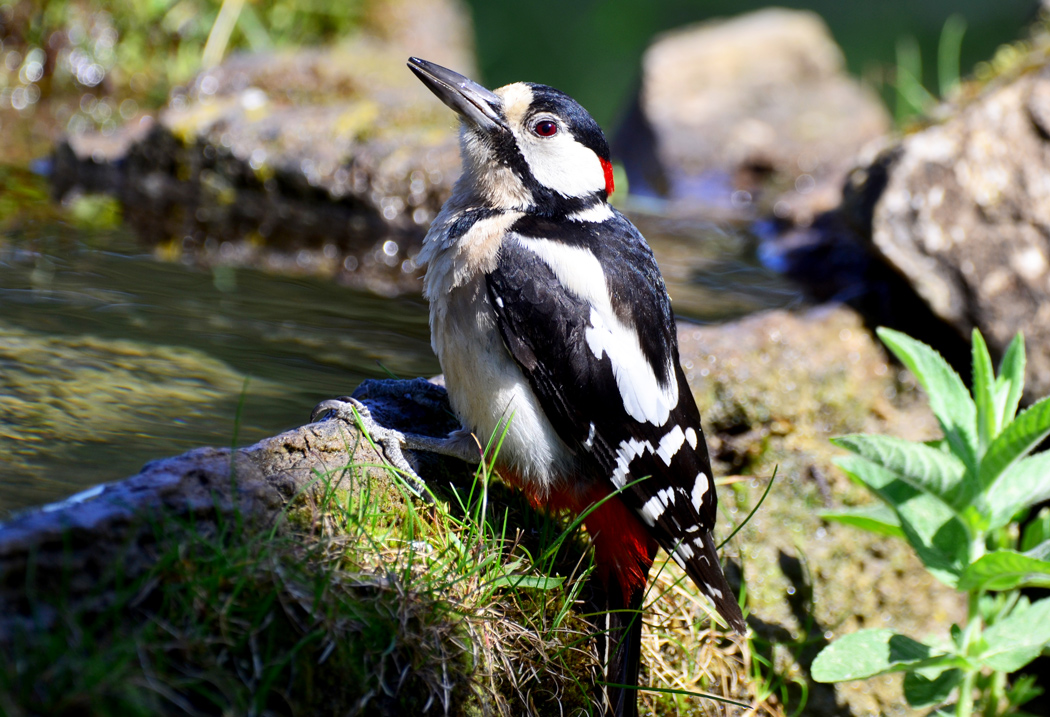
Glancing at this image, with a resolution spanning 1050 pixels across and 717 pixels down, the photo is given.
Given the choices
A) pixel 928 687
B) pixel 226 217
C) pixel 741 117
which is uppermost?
pixel 741 117

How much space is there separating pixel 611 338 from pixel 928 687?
1.21 m

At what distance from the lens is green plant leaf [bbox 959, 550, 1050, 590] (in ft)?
6.79

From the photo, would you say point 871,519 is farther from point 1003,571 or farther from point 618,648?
point 618,648

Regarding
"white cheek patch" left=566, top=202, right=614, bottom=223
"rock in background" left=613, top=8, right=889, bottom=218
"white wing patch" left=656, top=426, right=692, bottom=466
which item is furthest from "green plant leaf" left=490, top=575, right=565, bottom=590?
"rock in background" left=613, top=8, right=889, bottom=218

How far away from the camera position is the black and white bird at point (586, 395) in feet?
6.89

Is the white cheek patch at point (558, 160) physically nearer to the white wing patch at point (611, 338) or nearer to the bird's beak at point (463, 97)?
the bird's beak at point (463, 97)

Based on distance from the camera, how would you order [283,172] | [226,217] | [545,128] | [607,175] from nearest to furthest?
[545,128] → [607,175] → [226,217] → [283,172]

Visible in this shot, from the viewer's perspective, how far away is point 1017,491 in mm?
2227

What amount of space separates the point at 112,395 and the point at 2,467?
19.9 inches

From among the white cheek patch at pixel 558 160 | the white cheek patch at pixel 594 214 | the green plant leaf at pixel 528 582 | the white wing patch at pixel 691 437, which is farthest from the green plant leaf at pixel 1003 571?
the white cheek patch at pixel 558 160

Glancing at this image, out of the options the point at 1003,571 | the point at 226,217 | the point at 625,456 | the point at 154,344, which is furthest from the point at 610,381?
the point at 226,217

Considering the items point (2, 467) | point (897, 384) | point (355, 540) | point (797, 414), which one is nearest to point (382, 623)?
point (355, 540)

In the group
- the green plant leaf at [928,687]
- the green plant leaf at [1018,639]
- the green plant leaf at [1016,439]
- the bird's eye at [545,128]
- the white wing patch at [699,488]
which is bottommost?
the green plant leaf at [928,687]

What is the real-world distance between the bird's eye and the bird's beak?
0.09 meters
